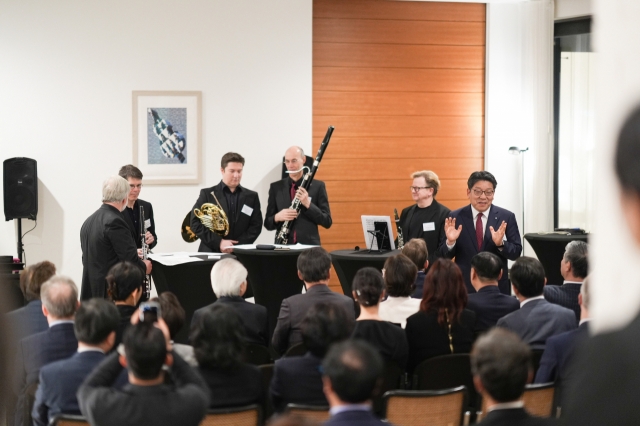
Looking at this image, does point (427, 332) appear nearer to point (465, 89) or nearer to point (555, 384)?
point (555, 384)

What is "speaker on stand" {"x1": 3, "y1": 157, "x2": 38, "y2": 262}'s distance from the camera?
7.48 meters

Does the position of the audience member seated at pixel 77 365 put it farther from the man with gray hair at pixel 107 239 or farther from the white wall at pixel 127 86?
the white wall at pixel 127 86

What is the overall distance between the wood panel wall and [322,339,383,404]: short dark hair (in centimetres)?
632

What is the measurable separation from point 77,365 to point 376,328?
1341 millimetres

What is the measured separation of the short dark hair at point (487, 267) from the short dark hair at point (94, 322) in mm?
2062

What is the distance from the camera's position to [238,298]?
4.08 metres

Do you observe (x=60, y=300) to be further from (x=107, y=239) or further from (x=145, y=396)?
(x=107, y=239)

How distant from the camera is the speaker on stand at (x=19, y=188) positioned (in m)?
7.48

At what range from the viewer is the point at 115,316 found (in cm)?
309

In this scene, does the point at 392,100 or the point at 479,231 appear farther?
the point at 392,100

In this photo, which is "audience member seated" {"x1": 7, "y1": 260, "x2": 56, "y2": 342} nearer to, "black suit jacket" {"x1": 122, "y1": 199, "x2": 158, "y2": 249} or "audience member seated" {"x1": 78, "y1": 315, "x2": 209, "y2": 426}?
"audience member seated" {"x1": 78, "y1": 315, "x2": 209, "y2": 426}

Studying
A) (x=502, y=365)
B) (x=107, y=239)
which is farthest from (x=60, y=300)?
(x=502, y=365)

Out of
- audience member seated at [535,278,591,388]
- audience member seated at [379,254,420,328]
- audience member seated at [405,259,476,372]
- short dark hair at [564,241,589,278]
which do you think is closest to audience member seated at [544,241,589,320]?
short dark hair at [564,241,589,278]

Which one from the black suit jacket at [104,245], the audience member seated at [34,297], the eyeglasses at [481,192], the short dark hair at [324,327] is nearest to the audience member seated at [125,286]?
the audience member seated at [34,297]
